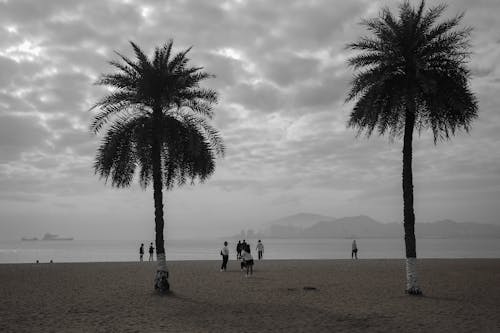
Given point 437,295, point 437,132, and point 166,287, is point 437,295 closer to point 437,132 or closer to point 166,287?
point 437,132

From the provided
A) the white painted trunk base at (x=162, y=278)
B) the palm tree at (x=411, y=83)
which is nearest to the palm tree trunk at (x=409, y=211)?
the palm tree at (x=411, y=83)

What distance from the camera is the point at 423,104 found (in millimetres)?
19141

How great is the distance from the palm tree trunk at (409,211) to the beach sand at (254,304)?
832 millimetres

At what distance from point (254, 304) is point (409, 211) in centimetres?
728

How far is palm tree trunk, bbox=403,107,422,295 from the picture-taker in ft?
60.5

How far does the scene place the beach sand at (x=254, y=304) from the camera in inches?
523

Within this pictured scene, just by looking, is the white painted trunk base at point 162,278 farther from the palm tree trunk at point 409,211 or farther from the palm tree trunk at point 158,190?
the palm tree trunk at point 409,211

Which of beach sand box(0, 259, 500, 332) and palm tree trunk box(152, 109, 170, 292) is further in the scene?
palm tree trunk box(152, 109, 170, 292)

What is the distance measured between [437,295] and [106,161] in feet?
48.4

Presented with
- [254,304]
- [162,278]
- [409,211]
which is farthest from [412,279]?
[162,278]

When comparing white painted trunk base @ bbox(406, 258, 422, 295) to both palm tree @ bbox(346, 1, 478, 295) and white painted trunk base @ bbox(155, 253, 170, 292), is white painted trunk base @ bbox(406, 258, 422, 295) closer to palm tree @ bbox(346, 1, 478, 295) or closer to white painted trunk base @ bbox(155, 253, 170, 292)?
palm tree @ bbox(346, 1, 478, 295)

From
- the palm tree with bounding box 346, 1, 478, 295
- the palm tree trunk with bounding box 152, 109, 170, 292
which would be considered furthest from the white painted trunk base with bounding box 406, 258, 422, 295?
the palm tree trunk with bounding box 152, 109, 170, 292

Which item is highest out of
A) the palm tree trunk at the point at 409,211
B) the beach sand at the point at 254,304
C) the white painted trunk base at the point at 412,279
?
the palm tree trunk at the point at 409,211

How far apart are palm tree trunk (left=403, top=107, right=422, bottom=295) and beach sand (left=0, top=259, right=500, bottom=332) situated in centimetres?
83
